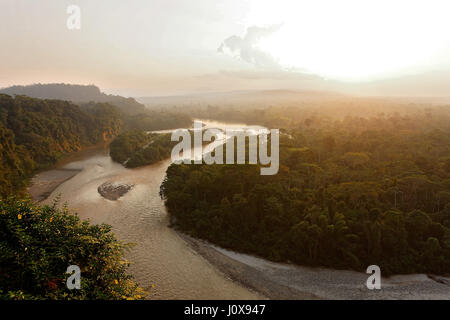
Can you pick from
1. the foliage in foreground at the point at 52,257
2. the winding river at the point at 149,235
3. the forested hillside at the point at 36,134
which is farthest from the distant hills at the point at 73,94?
the foliage in foreground at the point at 52,257

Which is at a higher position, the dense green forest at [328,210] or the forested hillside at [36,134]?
the forested hillside at [36,134]

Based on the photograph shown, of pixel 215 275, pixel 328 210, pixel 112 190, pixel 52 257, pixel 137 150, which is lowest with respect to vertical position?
pixel 215 275

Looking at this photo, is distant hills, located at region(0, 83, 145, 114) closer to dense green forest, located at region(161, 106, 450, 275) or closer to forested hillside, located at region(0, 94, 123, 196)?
forested hillside, located at region(0, 94, 123, 196)

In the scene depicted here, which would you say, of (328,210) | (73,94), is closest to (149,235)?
(328,210)

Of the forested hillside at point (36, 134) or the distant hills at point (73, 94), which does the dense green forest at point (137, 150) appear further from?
the distant hills at point (73, 94)

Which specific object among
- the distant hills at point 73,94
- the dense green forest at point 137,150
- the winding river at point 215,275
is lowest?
the winding river at point 215,275

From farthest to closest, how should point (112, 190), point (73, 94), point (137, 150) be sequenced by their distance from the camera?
point (73, 94) → point (137, 150) → point (112, 190)

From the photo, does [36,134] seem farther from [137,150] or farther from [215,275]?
[215,275]
